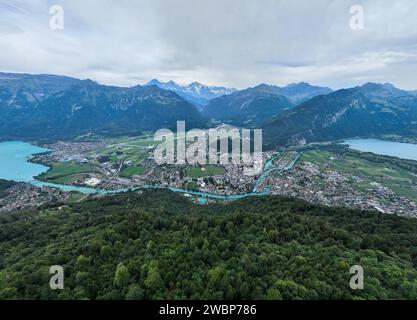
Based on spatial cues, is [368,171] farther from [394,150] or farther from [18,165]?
[18,165]

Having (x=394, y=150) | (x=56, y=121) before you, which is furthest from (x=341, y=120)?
(x=56, y=121)

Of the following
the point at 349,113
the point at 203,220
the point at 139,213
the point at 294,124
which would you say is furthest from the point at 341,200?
the point at 349,113

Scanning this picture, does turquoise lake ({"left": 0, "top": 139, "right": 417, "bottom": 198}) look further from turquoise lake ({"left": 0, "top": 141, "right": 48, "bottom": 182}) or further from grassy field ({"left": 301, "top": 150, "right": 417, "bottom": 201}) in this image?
grassy field ({"left": 301, "top": 150, "right": 417, "bottom": 201})

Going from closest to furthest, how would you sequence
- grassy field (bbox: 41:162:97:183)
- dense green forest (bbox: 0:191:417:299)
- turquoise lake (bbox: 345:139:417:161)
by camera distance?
dense green forest (bbox: 0:191:417:299) < grassy field (bbox: 41:162:97:183) < turquoise lake (bbox: 345:139:417:161)

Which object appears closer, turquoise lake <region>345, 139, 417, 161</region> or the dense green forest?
the dense green forest

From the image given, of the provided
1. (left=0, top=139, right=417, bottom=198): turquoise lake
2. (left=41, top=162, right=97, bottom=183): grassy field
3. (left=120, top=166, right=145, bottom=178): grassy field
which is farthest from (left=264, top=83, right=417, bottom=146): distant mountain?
(left=41, top=162, right=97, bottom=183): grassy field

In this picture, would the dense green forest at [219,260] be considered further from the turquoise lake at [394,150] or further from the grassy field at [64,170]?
the turquoise lake at [394,150]

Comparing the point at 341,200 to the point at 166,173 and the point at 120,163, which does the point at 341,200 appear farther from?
the point at 120,163
